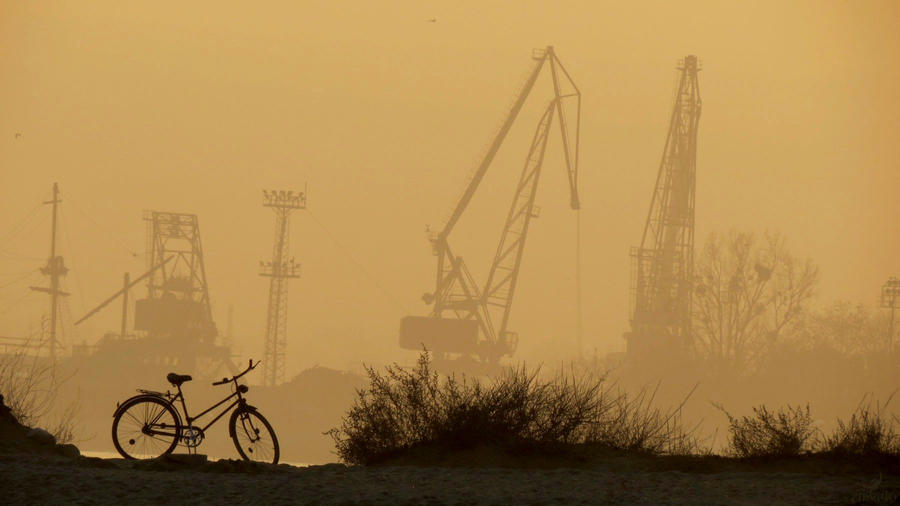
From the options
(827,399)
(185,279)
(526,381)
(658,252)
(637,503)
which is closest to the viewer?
(637,503)

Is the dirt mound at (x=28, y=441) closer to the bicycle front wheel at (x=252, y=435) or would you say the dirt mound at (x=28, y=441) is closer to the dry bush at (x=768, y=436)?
the bicycle front wheel at (x=252, y=435)

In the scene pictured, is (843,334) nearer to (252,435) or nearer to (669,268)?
(669,268)

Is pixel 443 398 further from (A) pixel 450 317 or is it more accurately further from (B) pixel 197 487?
(A) pixel 450 317

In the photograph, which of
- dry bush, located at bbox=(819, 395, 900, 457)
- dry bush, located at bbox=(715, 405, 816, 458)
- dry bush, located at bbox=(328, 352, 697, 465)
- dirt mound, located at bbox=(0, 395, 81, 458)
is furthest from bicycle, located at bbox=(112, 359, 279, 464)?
dry bush, located at bbox=(819, 395, 900, 457)

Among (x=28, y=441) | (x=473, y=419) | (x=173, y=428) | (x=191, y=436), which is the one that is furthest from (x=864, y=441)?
(x=28, y=441)

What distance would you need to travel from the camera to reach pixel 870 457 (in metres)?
15.2

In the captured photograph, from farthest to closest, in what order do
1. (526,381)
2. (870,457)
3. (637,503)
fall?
(526,381), (870,457), (637,503)

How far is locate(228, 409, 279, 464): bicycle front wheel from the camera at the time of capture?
15141 mm

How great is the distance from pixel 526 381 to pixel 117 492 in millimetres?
5710

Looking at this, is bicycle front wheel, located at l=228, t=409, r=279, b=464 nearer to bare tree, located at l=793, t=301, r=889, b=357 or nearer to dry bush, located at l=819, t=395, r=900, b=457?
dry bush, located at l=819, t=395, r=900, b=457

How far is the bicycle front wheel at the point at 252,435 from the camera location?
15.1 m

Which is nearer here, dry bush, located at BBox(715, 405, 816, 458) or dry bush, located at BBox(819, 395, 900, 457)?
dry bush, located at BBox(819, 395, 900, 457)

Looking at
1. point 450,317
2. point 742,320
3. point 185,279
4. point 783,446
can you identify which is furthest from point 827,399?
point 783,446

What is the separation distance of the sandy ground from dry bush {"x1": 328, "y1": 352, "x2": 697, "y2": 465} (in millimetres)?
1791
